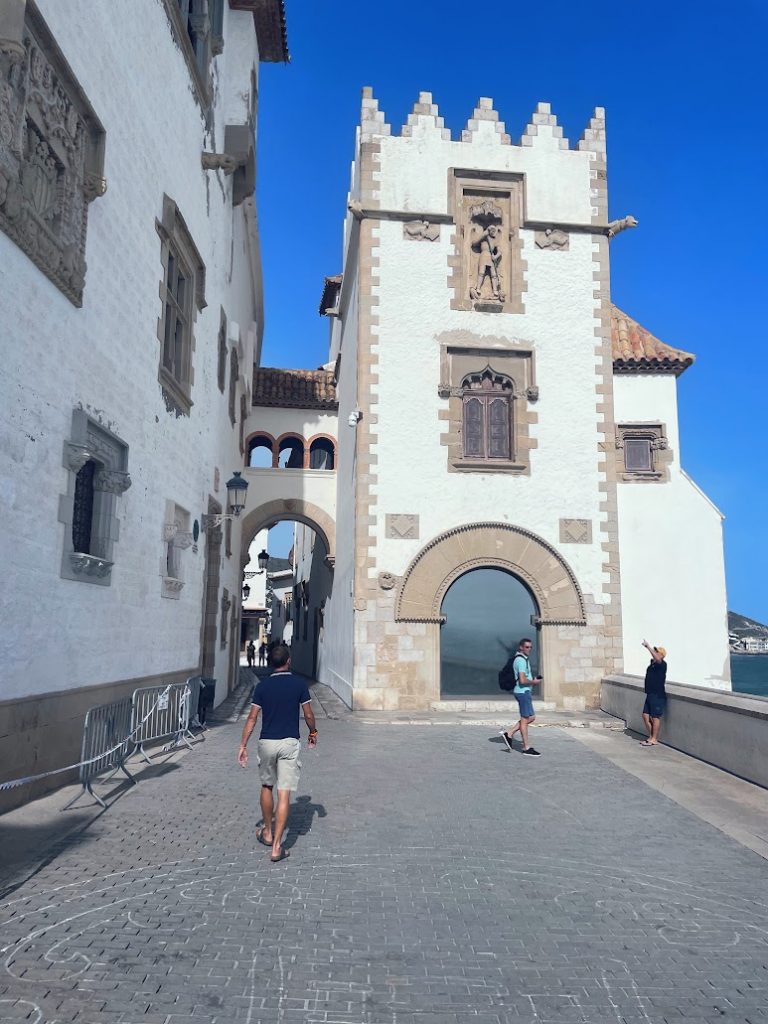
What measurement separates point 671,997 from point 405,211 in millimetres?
16770

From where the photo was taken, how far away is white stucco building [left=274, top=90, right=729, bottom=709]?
17109mm

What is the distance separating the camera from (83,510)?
9516mm

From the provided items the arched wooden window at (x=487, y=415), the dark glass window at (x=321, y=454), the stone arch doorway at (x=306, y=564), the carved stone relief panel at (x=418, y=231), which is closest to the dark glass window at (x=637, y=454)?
the arched wooden window at (x=487, y=415)

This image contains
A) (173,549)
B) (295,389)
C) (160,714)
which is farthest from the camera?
(295,389)

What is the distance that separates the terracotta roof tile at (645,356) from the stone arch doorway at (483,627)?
5.79m

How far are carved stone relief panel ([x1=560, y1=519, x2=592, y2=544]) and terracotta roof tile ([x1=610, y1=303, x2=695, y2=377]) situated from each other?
3.99 m

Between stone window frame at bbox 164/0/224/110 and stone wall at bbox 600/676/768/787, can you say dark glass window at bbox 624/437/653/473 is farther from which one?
stone window frame at bbox 164/0/224/110

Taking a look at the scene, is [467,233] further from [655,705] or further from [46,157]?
[46,157]

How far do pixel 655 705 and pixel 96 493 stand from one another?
8.67m

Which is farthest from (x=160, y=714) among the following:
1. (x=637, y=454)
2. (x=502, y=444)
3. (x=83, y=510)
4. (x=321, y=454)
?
(x=321, y=454)

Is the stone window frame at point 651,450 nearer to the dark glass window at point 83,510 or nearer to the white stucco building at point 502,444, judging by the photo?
the white stucco building at point 502,444

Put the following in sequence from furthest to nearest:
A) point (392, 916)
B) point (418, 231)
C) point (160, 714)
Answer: point (418, 231)
point (160, 714)
point (392, 916)

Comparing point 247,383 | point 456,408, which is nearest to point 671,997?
point 456,408

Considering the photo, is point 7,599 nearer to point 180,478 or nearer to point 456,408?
point 180,478
